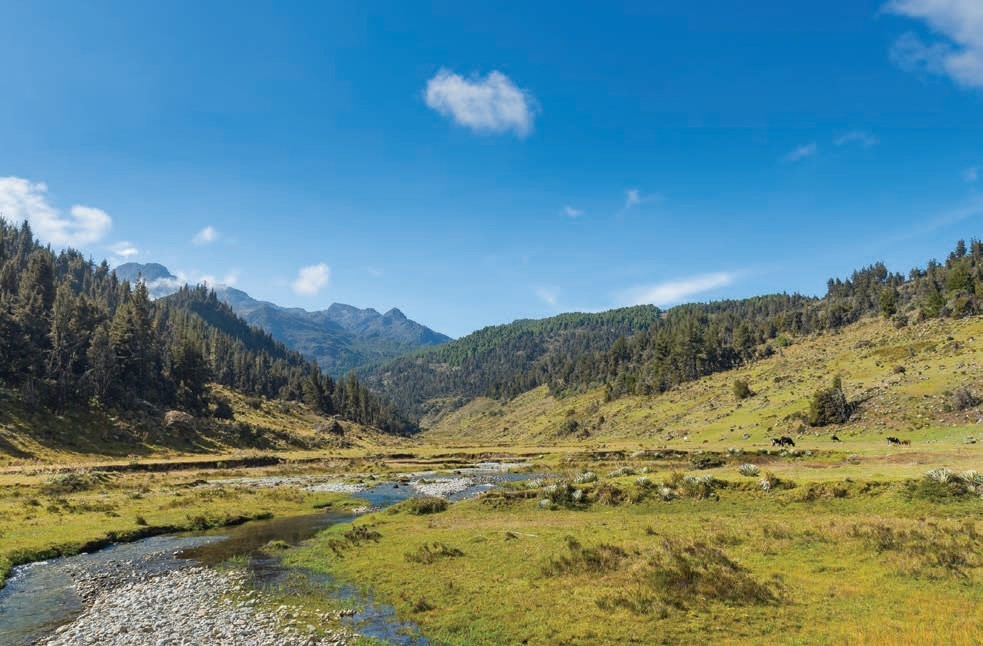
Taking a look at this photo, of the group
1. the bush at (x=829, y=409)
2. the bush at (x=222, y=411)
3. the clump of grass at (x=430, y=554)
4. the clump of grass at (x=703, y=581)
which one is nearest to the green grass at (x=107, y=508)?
the clump of grass at (x=430, y=554)

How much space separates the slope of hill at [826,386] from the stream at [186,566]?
215 feet

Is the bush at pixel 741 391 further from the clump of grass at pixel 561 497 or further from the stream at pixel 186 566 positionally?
the stream at pixel 186 566

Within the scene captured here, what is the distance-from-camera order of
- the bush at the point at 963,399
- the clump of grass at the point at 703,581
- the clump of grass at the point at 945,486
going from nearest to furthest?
the clump of grass at the point at 703,581, the clump of grass at the point at 945,486, the bush at the point at 963,399

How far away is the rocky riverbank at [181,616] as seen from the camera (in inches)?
709

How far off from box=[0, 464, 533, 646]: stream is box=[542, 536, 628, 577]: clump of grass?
7.23m

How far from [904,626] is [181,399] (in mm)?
147877

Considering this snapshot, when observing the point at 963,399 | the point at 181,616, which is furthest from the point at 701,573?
the point at 963,399

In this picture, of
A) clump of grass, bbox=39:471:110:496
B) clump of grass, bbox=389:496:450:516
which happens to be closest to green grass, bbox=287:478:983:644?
clump of grass, bbox=389:496:450:516

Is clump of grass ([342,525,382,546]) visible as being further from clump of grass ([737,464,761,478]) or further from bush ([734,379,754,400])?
bush ([734,379,754,400])

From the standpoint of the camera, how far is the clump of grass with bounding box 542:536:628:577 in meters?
22.4

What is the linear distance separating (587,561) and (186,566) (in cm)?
2249

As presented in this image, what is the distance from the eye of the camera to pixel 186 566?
2825 cm

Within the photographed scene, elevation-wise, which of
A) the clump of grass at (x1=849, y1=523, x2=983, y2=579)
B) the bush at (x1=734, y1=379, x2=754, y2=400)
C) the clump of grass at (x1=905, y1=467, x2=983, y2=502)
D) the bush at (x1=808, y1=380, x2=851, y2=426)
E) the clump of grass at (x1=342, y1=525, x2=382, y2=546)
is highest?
the bush at (x1=734, y1=379, x2=754, y2=400)

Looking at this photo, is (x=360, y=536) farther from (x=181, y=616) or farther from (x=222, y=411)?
(x=222, y=411)
